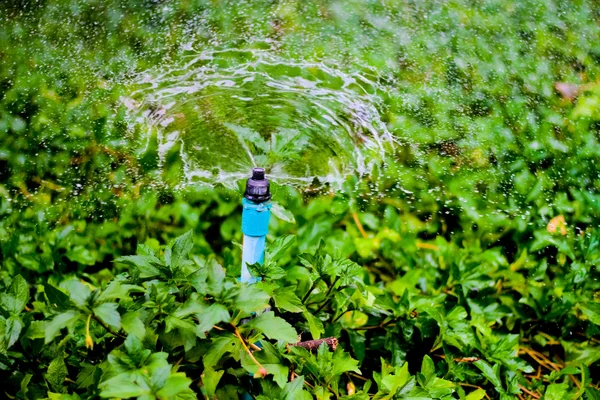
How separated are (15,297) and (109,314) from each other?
1.33 ft

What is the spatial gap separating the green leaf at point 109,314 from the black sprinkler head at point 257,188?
0.38 m

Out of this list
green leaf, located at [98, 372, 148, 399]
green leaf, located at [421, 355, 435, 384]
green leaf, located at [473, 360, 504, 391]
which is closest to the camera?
green leaf, located at [98, 372, 148, 399]

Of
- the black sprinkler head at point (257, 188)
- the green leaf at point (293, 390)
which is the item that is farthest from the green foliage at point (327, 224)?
the black sprinkler head at point (257, 188)

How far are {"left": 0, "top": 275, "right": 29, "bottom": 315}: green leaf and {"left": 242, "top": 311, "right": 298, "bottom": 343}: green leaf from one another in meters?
0.52

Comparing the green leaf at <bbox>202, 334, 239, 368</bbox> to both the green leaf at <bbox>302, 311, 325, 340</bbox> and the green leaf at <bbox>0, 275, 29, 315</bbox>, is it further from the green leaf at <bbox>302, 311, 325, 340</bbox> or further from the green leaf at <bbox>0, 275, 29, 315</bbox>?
the green leaf at <bbox>0, 275, 29, 315</bbox>

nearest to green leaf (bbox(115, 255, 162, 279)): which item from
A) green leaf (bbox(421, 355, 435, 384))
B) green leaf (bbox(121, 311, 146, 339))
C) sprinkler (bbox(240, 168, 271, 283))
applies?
green leaf (bbox(121, 311, 146, 339))

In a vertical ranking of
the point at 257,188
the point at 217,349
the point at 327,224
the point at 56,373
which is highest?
the point at 257,188

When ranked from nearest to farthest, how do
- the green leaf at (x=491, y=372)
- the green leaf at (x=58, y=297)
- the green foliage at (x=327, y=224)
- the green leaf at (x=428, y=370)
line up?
the green leaf at (x=58, y=297), the green foliage at (x=327, y=224), the green leaf at (x=428, y=370), the green leaf at (x=491, y=372)

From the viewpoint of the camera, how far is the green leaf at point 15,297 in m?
1.25

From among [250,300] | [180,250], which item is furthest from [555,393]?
[180,250]

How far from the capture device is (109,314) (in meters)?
1.01

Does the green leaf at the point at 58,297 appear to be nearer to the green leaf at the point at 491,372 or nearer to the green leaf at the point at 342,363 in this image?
the green leaf at the point at 342,363

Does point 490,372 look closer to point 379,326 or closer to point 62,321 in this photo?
point 379,326

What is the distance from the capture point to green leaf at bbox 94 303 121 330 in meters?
1.00
